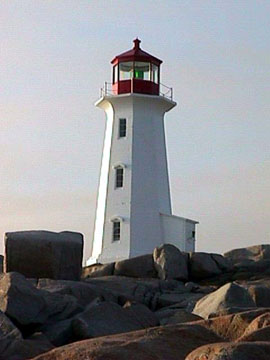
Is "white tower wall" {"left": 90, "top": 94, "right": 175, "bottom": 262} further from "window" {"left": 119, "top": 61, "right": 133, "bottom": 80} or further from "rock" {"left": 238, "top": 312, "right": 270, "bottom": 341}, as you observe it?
"rock" {"left": 238, "top": 312, "right": 270, "bottom": 341}

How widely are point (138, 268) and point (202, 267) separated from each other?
4.95 ft

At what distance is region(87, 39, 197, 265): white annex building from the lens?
81.0ft

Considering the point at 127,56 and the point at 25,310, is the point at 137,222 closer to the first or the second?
the point at 127,56

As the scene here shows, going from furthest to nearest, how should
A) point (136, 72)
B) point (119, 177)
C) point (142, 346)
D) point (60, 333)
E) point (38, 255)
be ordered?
point (136, 72)
point (119, 177)
point (38, 255)
point (60, 333)
point (142, 346)

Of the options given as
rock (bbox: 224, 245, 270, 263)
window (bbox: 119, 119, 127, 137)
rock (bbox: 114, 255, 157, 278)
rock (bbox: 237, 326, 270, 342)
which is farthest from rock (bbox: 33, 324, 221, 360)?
window (bbox: 119, 119, 127, 137)

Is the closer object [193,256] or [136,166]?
[193,256]

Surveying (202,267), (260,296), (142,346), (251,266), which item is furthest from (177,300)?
(142,346)

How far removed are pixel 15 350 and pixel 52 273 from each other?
229 inches

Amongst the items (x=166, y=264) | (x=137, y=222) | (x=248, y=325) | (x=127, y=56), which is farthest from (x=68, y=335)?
(x=127, y=56)

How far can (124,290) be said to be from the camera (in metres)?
13.0

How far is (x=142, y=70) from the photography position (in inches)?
1046

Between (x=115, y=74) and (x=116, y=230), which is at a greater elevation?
(x=115, y=74)

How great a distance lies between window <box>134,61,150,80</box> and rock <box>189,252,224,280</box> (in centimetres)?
950

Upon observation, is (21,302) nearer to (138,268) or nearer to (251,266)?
(138,268)
